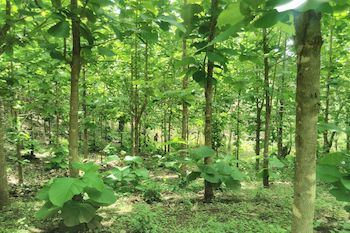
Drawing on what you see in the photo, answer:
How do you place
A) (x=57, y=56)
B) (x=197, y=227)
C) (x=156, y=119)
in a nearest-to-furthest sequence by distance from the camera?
(x=57, y=56) → (x=197, y=227) → (x=156, y=119)

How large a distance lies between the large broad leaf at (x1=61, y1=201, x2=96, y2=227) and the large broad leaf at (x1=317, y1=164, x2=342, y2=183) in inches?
103

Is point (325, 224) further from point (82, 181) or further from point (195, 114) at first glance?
point (195, 114)

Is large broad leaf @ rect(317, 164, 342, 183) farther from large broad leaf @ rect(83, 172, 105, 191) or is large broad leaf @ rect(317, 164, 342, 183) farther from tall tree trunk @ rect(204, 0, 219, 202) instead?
tall tree trunk @ rect(204, 0, 219, 202)

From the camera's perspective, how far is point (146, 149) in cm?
1656

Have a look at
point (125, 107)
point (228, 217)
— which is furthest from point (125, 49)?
point (228, 217)

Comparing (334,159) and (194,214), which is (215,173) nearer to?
(194,214)

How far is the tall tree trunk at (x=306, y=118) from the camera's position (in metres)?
1.34

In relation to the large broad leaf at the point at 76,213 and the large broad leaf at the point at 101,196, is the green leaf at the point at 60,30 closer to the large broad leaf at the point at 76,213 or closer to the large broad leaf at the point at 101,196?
the large broad leaf at the point at 101,196

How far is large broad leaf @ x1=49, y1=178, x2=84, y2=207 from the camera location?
305 centimetres

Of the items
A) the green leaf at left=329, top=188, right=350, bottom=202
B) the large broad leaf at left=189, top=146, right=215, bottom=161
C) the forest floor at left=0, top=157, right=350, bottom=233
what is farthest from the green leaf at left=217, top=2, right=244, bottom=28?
the large broad leaf at left=189, top=146, right=215, bottom=161

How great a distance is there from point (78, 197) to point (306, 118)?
3108 millimetres

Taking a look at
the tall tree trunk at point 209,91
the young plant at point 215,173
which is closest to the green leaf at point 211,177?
the young plant at point 215,173

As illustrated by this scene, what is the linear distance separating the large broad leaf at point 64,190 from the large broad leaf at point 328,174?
217cm

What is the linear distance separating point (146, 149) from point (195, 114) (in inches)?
155
